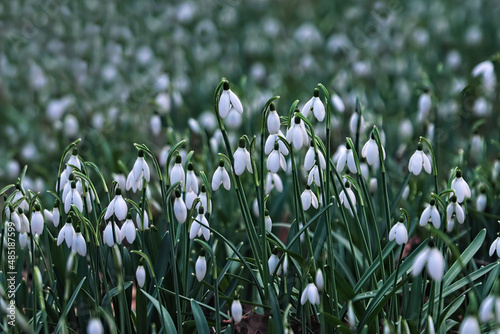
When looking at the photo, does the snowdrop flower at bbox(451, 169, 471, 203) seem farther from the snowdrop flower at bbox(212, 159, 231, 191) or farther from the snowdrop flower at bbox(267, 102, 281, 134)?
the snowdrop flower at bbox(212, 159, 231, 191)

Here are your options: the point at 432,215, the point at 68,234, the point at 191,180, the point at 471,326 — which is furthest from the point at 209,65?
the point at 471,326

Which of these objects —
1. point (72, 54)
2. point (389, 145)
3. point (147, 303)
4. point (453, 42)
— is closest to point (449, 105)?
point (389, 145)

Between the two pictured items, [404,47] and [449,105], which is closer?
[449,105]

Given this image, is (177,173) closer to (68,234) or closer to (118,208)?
(118,208)

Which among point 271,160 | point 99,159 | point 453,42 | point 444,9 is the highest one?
point 444,9

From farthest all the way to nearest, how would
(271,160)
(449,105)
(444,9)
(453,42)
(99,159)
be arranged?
1. (444,9)
2. (453,42)
3. (449,105)
4. (99,159)
5. (271,160)

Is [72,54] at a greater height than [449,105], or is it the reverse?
[72,54]

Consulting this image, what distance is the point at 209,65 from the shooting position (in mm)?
5410

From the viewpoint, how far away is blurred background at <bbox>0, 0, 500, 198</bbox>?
13.9 ft

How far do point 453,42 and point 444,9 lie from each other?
2.78 feet

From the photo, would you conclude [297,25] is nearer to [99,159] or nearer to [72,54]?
[72,54]

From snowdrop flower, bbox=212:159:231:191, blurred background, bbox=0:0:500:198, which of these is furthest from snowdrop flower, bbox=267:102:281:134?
blurred background, bbox=0:0:500:198

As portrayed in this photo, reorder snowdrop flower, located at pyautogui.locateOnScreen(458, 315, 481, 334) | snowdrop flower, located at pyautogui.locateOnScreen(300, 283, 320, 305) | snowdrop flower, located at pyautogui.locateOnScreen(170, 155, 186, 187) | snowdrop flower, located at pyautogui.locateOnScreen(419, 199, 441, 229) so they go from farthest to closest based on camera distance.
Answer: snowdrop flower, located at pyautogui.locateOnScreen(170, 155, 186, 187) < snowdrop flower, located at pyautogui.locateOnScreen(419, 199, 441, 229) < snowdrop flower, located at pyautogui.locateOnScreen(300, 283, 320, 305) < snowdrop flower, located at pyautogui.locateOnScreen(458, 315, 481, 334)

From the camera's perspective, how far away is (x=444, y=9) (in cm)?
652
